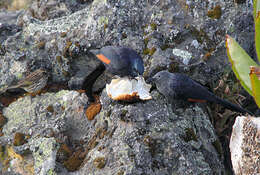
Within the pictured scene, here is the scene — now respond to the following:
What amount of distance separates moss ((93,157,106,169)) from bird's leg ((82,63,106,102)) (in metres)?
1.13

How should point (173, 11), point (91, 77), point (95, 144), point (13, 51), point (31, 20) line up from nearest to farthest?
point (95, 144), point (91, 77), point (173, 11), point (13, 51), point (31, 20)

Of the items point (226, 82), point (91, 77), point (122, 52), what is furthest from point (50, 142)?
point (226, 82)

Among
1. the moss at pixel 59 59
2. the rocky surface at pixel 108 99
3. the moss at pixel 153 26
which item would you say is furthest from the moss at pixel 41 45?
the moss at pixel 153 26

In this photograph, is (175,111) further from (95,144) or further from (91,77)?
(91,77)

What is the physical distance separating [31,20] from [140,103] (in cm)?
319

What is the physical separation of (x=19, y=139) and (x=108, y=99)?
1.37 meters

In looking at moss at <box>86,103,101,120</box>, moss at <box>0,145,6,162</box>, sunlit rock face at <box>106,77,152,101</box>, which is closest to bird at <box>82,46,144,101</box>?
sunlit rock face at <box>106,77,152,101</box>

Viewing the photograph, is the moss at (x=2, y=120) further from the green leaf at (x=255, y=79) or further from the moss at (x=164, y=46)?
the green leaf at (x=255, y=79)

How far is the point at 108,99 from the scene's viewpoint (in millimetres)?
3500

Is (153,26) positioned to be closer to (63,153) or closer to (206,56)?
(206,56)

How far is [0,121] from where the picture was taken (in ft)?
13.1

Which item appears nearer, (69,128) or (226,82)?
(69,128)

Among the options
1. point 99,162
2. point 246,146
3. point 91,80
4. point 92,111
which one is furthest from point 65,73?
point 246,146

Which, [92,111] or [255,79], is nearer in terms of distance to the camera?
[255,79]
